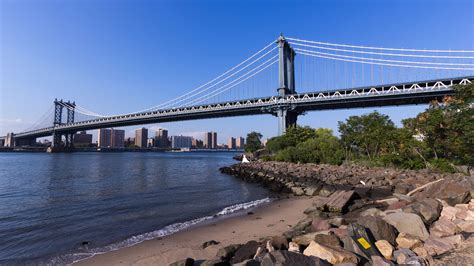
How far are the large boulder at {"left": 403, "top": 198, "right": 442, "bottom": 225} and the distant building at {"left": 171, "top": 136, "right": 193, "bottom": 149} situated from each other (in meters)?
162

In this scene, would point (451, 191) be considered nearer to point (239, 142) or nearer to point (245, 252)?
point (245, 252)

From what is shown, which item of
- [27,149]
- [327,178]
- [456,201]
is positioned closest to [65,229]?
[456,201]

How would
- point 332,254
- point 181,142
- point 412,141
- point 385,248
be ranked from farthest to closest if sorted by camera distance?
point 181,142
point 412,141
point 385,248
point 332,254

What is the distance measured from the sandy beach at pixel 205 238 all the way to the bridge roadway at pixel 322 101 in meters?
30.6

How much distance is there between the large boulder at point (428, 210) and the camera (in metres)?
5.62

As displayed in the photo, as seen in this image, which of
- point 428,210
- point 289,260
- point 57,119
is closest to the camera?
point 289,260

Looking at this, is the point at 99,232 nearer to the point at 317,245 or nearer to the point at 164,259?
the point at 164,259

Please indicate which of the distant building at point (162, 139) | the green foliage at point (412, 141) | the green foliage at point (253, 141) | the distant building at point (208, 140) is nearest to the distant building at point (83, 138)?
the distant building at point (162, 139)

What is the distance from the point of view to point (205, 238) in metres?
7.03

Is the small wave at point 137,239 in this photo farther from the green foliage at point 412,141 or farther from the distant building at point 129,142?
the distant building at point 129,142

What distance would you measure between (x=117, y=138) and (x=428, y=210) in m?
143

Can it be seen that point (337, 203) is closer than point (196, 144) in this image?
Yes

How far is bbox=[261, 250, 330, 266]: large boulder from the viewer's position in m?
3.67

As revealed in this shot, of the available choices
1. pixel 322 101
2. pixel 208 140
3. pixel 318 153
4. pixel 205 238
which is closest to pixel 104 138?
pixel 208 140
